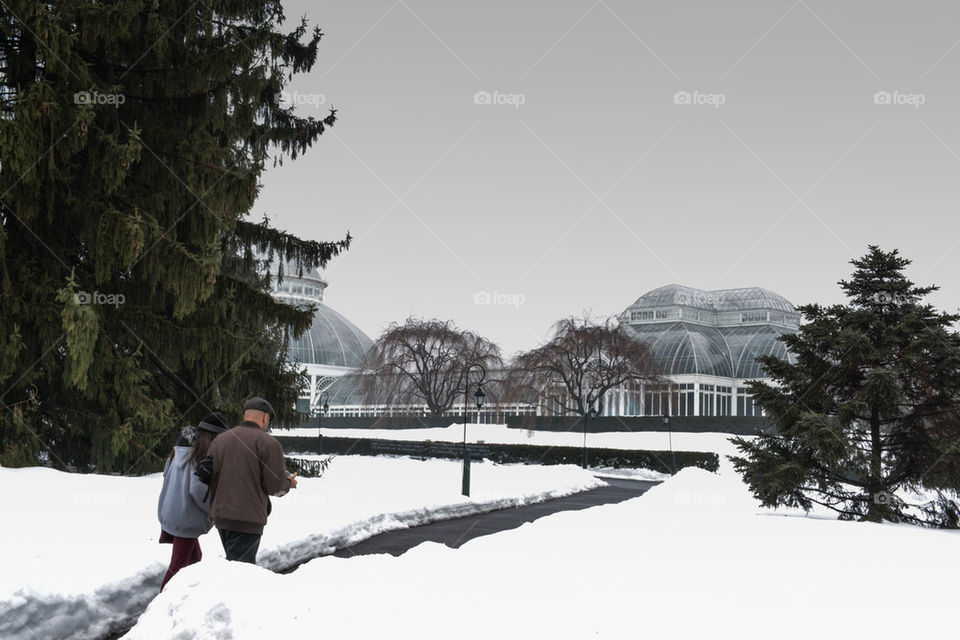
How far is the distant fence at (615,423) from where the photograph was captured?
172ft

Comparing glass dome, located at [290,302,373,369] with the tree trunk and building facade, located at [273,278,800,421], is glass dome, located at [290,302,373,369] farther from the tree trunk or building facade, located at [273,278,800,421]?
the tree trunk

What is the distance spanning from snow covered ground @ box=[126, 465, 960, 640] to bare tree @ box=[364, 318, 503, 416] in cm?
4782

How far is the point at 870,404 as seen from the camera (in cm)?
1395

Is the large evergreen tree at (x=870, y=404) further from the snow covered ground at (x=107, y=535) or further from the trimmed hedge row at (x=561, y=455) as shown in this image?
the trimmed hedge row at (x=561, y=455)

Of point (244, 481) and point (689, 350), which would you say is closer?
point (244, 481)

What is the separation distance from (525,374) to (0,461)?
4202 cm

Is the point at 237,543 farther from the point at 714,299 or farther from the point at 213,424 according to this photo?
the point at 714,299

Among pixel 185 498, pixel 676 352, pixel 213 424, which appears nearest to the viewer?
pixel 185 498

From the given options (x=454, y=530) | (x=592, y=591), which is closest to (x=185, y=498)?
(x=592, y=591)

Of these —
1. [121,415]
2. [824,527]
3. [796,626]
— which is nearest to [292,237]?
[121,415]

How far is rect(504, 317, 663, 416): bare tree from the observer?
5200 centimetres

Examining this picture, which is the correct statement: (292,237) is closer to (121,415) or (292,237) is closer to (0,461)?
(121,415)

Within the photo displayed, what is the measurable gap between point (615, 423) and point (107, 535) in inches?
1953

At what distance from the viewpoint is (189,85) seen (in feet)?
46.1
